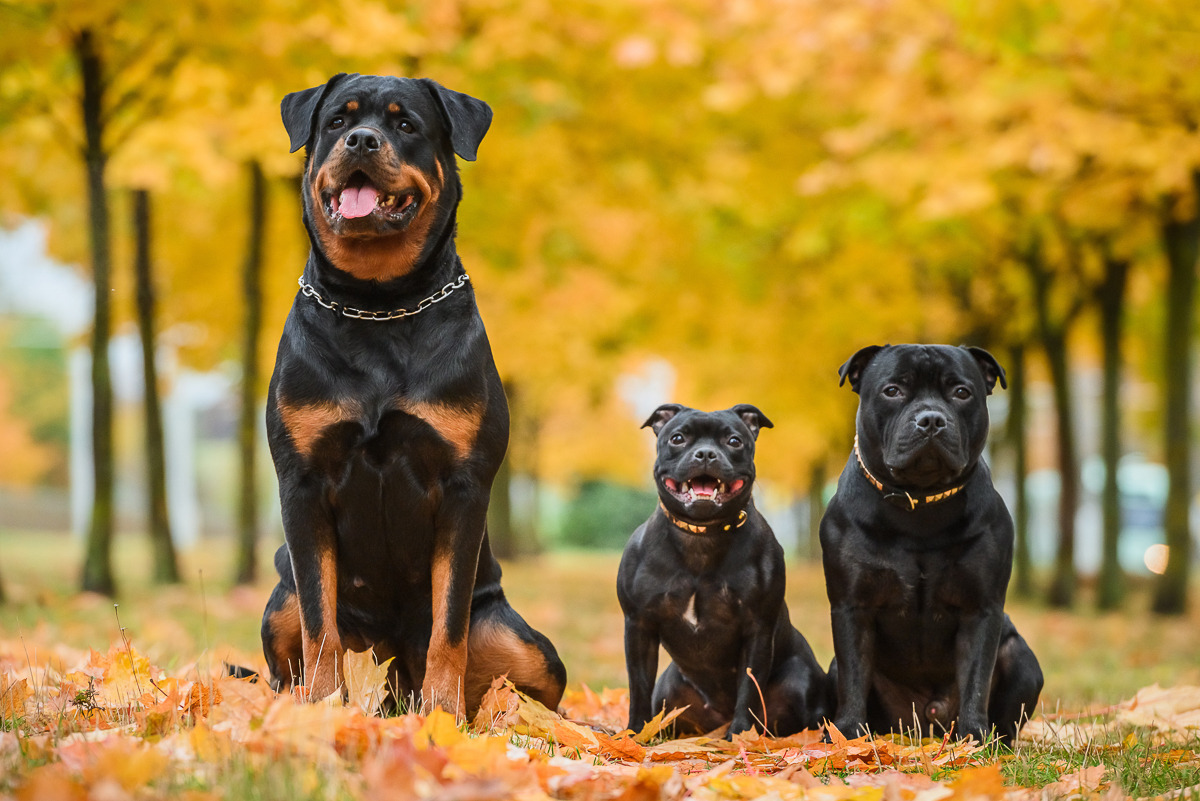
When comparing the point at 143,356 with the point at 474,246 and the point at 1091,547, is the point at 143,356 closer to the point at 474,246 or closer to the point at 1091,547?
the point at 474,246

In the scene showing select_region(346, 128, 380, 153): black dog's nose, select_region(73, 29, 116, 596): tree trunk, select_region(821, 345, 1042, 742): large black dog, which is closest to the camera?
select_region(346, 128, 380, 153): black dog's nose

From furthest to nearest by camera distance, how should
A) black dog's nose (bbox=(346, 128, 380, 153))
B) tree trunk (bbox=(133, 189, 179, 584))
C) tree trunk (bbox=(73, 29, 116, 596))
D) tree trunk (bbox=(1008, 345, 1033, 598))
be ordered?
tree trunk (bbox=(1008, 345, 1033, 598)), tree trunk (bbox=(133, 189, 179, 584)), tree trunk (bbox=(73, 29, 116, 596)), black dog's nose (bbox=(346, 128, 380, 153))

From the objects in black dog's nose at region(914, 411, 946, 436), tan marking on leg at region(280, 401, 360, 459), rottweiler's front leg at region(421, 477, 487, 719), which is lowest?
rottweiler's front leg at region(421, 477, 487, 719)

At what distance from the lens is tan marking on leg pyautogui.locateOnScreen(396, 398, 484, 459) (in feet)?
12.9

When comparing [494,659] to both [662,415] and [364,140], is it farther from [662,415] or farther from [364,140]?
[364,140]

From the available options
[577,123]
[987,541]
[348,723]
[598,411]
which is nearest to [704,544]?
[987,541]

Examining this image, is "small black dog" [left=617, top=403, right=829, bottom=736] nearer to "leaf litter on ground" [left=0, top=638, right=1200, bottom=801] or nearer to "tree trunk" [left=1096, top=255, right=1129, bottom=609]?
"leaf litter on ground" [left=0, top=638, right=1200, bottom=801]

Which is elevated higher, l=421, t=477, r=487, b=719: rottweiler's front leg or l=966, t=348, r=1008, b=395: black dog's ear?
l=966, t=348, r=1008, b=395: black dog's ear

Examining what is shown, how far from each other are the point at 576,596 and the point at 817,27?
7179mm

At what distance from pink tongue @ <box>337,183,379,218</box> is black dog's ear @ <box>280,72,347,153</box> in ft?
1.08

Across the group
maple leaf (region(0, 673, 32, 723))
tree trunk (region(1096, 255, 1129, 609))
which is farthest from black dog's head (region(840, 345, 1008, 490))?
tree trunk (region(1096, 255, 1129, 609))

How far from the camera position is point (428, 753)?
9.21 feet

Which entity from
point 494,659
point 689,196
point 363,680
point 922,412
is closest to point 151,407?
point 689,196

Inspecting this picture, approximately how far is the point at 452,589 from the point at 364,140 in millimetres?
1582
